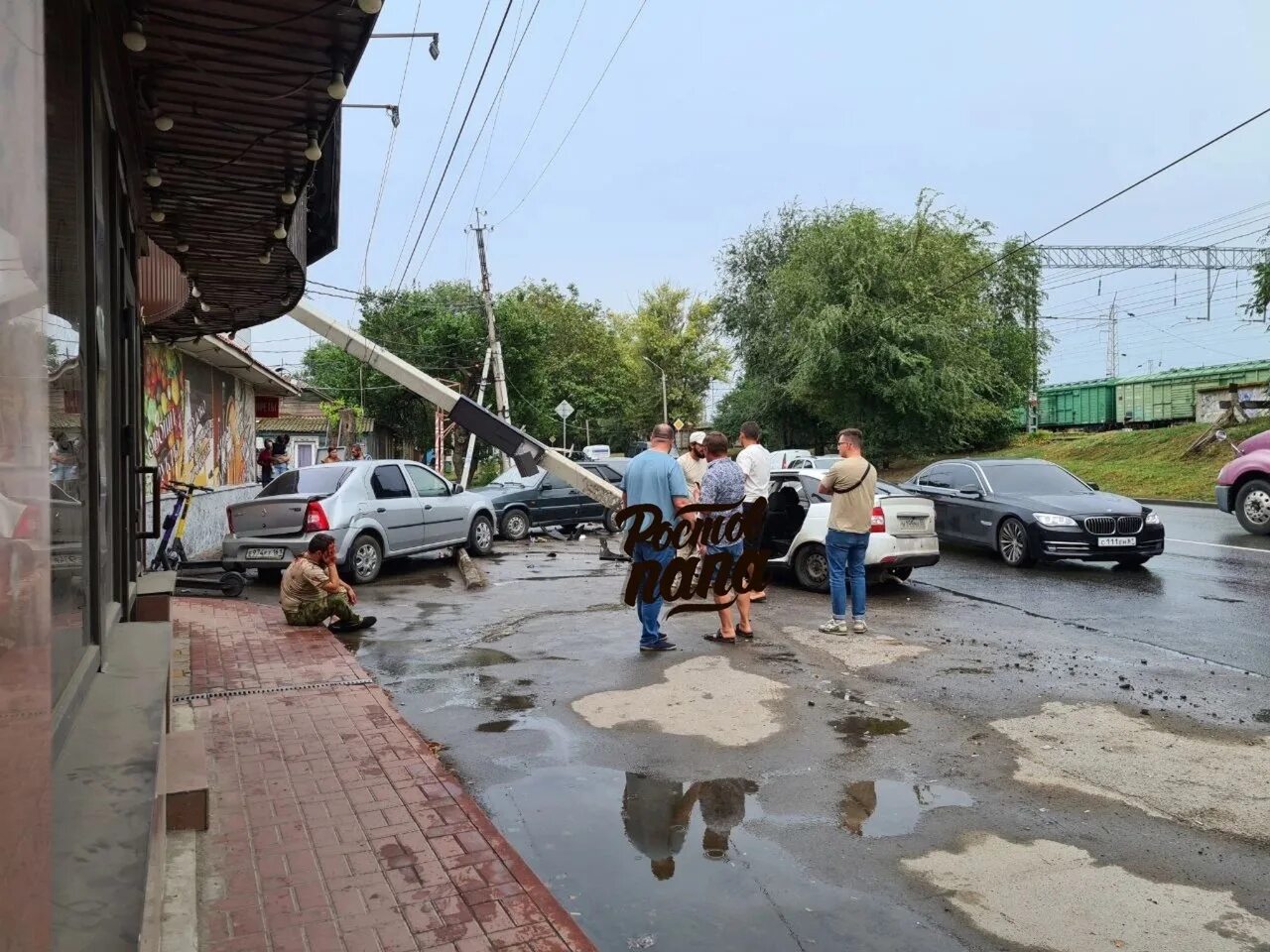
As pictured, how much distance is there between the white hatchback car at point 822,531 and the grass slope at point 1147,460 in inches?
615

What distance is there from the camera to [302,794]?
479 cm

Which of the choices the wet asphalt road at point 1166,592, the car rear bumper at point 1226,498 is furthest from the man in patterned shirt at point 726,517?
the car rear bumper at point 1226,498

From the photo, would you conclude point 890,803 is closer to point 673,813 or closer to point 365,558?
point 673,813

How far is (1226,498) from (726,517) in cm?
1152

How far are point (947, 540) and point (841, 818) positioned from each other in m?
10.3

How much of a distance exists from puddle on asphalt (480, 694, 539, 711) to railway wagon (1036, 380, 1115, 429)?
43215 mm

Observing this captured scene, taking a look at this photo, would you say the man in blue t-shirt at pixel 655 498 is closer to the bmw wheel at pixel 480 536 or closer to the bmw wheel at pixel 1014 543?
Result: the bmw wheel at pixel 1014 543

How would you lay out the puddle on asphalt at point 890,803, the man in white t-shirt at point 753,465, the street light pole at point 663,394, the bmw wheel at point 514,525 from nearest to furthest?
1. the puddle on asphalt at point 890,803
2. the man in white t-shirt at point 753,465
3. the bmw wheel at point 514,525
4. the street light pole at point 663,394

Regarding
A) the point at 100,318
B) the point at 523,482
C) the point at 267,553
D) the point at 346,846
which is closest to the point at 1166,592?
the point at 346,846

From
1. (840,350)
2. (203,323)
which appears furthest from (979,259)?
(203,323)

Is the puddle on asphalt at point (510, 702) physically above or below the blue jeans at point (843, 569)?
below

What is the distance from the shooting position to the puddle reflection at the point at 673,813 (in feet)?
14.2

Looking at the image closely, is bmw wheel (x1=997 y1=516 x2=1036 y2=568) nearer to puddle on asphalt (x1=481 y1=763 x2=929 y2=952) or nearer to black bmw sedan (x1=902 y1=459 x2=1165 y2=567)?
black bmw sedan (x1=902 y1=459 x2=1165 y2=567)

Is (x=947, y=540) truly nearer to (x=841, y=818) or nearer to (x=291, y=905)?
(x=841, y=818)
